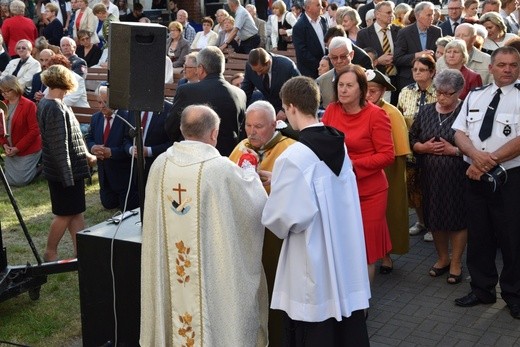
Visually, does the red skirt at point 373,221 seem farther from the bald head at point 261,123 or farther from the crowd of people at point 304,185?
the bald head at point 261,123

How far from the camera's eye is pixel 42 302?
693 centimetres

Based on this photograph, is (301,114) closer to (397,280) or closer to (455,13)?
(397,280)

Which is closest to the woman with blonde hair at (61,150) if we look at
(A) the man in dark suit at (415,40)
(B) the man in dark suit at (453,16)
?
(A) the man in dark suit at (415,40)

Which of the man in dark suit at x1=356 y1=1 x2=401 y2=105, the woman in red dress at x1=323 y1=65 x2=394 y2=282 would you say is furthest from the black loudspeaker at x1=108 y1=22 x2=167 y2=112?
the man in dark suit at x1=356 y1=1 x2=401 y2=105

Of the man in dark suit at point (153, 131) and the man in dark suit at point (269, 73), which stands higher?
the man in dark suit at point (269, 73)

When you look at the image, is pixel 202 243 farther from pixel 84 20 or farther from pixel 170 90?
pixel 84 20

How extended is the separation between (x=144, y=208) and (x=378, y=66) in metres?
5.74

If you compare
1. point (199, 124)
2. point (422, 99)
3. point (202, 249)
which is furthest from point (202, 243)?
point (422, 99)

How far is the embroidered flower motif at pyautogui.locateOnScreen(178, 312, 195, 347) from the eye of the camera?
5.00m

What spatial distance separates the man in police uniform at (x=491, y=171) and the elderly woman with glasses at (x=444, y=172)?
19.6 inches

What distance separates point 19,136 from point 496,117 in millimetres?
6825

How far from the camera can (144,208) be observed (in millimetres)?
5156

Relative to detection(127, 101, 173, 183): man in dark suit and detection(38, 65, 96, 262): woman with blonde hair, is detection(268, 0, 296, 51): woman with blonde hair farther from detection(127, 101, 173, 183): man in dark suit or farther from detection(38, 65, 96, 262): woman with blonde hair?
detection(38, 65, 96, 262): woman with blonde hair

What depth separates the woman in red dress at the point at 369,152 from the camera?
20.1 feet
